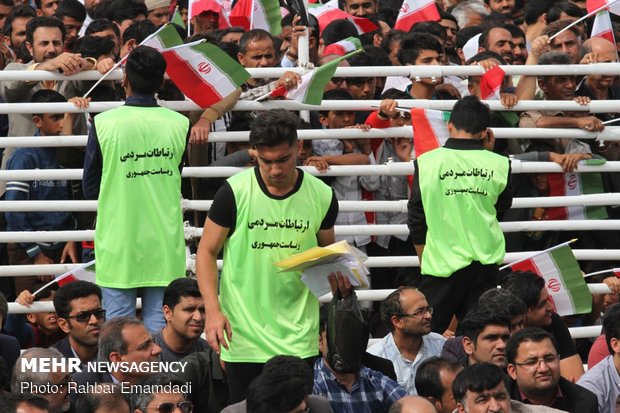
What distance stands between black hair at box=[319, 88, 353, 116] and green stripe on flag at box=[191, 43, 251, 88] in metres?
1.08

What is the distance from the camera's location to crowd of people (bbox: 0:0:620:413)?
989 cm

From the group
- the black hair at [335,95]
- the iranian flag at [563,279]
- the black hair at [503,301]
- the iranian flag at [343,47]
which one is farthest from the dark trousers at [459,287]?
the iranian flag at [343,47]

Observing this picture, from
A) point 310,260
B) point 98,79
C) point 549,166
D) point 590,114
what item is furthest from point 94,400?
point 590,114

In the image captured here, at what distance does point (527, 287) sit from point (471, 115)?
1221 millimetres

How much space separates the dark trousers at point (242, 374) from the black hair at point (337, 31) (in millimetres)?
5706

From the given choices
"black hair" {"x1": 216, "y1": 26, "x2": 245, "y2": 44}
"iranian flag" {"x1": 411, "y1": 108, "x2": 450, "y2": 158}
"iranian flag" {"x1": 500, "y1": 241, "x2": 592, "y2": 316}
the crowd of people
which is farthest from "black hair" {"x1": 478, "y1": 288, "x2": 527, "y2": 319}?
Answer: "black hair" {"x1": 216, "y1": 26, "x2": 245, "y2": 44}

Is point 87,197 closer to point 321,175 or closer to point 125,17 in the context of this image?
point 321,175

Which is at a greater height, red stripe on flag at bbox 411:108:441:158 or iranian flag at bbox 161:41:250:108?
iranian flag at bbox 161:41:250:108

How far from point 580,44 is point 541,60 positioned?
67.5 inches

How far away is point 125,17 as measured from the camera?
15531 millimetres

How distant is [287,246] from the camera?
989cm

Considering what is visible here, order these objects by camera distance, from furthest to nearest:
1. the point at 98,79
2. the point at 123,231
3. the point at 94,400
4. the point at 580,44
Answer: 1. the point at 580,44
2. the point at 98,79
3. the point at 123,231
4. the point at 94,400

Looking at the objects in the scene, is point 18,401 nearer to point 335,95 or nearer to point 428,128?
point 428,128

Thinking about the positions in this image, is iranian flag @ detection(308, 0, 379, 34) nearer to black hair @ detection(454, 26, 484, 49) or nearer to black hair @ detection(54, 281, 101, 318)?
→ black hair @ detection(454, 26, 484, 49)
